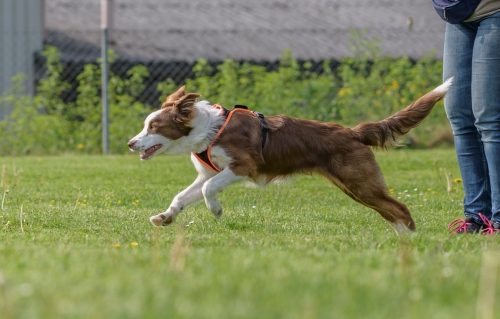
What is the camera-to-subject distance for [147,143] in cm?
561

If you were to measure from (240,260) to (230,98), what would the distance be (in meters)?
8.66

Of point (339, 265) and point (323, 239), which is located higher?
point (339, 265)

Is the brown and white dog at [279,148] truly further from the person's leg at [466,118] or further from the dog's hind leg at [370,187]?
the person's leg at [466,118]

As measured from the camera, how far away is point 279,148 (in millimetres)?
5438

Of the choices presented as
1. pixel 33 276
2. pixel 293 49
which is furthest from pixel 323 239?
pixel 293 49

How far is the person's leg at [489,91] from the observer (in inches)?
192

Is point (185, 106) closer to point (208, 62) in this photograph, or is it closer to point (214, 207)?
point (214, 207)

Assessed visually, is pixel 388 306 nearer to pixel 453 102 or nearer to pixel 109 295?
pixel 109 295

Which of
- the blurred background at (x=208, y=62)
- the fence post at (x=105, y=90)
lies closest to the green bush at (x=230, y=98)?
the blurred background at (x=208, y=62)

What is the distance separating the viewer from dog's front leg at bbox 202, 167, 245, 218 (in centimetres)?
526

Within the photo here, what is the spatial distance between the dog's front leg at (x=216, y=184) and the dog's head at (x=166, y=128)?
1.52ft

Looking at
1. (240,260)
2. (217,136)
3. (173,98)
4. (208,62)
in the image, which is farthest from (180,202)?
(208,62)

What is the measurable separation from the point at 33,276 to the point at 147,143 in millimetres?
2613

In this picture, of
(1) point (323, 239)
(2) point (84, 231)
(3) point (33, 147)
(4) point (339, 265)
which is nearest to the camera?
(4) point (339, 265)
